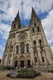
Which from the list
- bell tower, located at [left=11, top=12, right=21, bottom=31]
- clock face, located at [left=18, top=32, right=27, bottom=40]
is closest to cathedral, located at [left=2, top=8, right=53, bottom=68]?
clock face, located at [left=18, top=32, right=27, bottom=40]

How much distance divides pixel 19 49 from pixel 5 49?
6242 millimetres

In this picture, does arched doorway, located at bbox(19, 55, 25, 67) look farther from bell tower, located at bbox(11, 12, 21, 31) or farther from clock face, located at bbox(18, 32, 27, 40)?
bell tower, located at bbox(11, 12, 21, 31)

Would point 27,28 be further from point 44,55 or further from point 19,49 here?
point 44,55

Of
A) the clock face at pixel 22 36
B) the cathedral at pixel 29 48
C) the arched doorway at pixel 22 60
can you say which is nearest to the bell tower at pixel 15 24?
the cathedral at pixel 29 48

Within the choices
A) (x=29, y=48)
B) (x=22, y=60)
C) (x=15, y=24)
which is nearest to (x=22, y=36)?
(x=29, y=48)

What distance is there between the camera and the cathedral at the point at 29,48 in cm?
3353

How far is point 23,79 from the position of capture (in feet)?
36.9

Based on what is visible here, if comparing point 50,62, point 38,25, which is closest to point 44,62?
point 50,62

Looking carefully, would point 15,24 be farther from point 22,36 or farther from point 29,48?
point 29,48

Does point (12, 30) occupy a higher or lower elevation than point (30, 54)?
higher

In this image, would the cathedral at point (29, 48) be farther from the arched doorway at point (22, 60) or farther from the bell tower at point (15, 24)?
the bell tower at point (15, 24)

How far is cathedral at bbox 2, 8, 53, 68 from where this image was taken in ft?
110

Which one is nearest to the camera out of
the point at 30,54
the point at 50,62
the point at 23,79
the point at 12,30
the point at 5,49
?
the point at 23,79

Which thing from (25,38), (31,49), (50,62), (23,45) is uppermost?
(25,38)
